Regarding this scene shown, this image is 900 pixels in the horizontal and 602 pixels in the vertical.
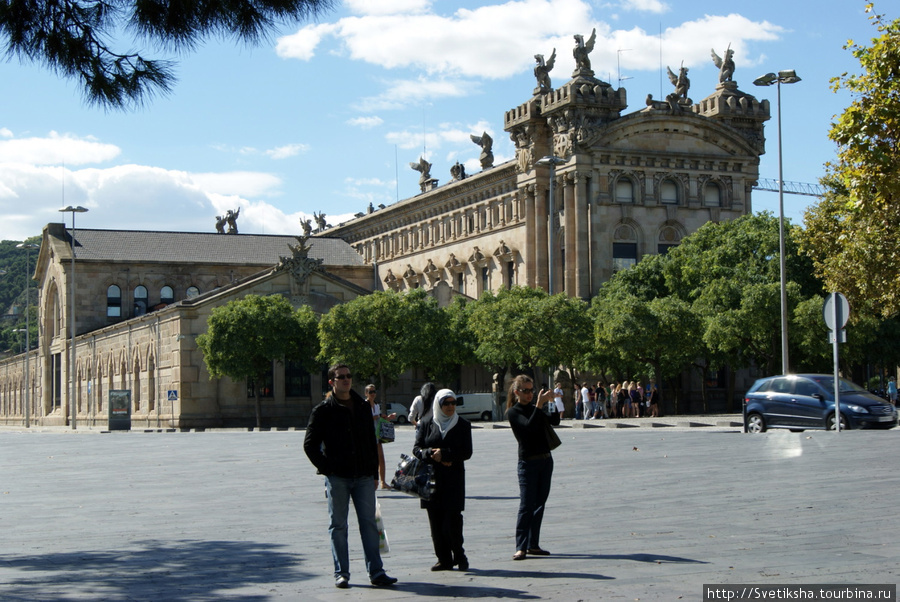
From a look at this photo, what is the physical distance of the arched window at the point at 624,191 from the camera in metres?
68.8

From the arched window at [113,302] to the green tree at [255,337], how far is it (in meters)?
27.0

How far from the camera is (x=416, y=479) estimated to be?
11.3 metres

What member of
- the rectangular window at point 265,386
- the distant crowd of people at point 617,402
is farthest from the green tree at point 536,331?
the rectangular window at point 265,386

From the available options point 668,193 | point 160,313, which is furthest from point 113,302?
point 668,193

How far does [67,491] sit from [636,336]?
37.3 metres

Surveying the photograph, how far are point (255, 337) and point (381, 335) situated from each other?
7003mm

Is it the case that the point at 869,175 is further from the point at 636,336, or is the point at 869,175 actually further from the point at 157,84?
the point at 636,336

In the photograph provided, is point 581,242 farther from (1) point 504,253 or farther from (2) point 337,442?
(2) point 337,442

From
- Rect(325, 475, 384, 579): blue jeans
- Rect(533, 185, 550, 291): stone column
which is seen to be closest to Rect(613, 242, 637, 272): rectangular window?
Rect(533, 185, 550, 291): stone column

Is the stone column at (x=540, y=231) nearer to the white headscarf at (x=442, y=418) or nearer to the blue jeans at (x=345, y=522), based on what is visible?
the white headscarf at (x=442, y=418)

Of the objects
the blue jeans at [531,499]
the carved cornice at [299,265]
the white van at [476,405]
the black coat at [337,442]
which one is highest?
the carved cornice at [299,265]

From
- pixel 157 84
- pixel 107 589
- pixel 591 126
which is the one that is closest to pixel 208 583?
pixel 107 589

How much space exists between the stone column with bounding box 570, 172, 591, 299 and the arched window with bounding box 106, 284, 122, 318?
37603 millimetres

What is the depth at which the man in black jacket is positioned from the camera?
10344mm
